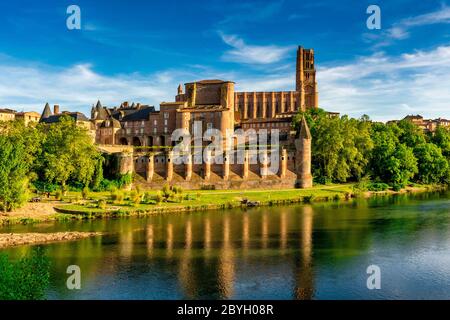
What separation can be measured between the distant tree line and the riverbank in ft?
148

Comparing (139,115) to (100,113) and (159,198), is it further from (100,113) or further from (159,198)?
(159,198)

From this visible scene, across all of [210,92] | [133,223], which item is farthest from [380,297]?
[210,92]

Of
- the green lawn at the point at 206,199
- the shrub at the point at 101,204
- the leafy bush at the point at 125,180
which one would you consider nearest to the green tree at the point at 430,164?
the green lawn at the point at 206,199

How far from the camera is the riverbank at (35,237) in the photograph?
108 feet

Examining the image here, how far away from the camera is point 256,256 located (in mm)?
30031

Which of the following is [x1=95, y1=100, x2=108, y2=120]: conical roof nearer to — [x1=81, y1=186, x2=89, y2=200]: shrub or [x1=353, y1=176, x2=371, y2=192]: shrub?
[x1=81, y1=186, x2=89, y2=200]: shrub

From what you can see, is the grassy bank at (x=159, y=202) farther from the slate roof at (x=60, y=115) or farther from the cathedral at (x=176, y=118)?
the slate roof at (x=60, y=115)

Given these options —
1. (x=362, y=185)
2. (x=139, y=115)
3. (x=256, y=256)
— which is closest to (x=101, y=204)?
(x=256, y=256)

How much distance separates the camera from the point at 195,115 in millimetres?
80750

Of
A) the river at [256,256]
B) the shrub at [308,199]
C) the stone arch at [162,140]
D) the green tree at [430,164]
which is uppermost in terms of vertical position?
the stone arch at [162,140]

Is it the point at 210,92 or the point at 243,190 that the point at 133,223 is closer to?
the point at 243,190

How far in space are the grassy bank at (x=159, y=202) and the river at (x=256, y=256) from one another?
2439 millimetres

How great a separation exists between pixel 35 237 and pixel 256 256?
16698 millimetres

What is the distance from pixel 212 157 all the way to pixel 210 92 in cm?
2482
